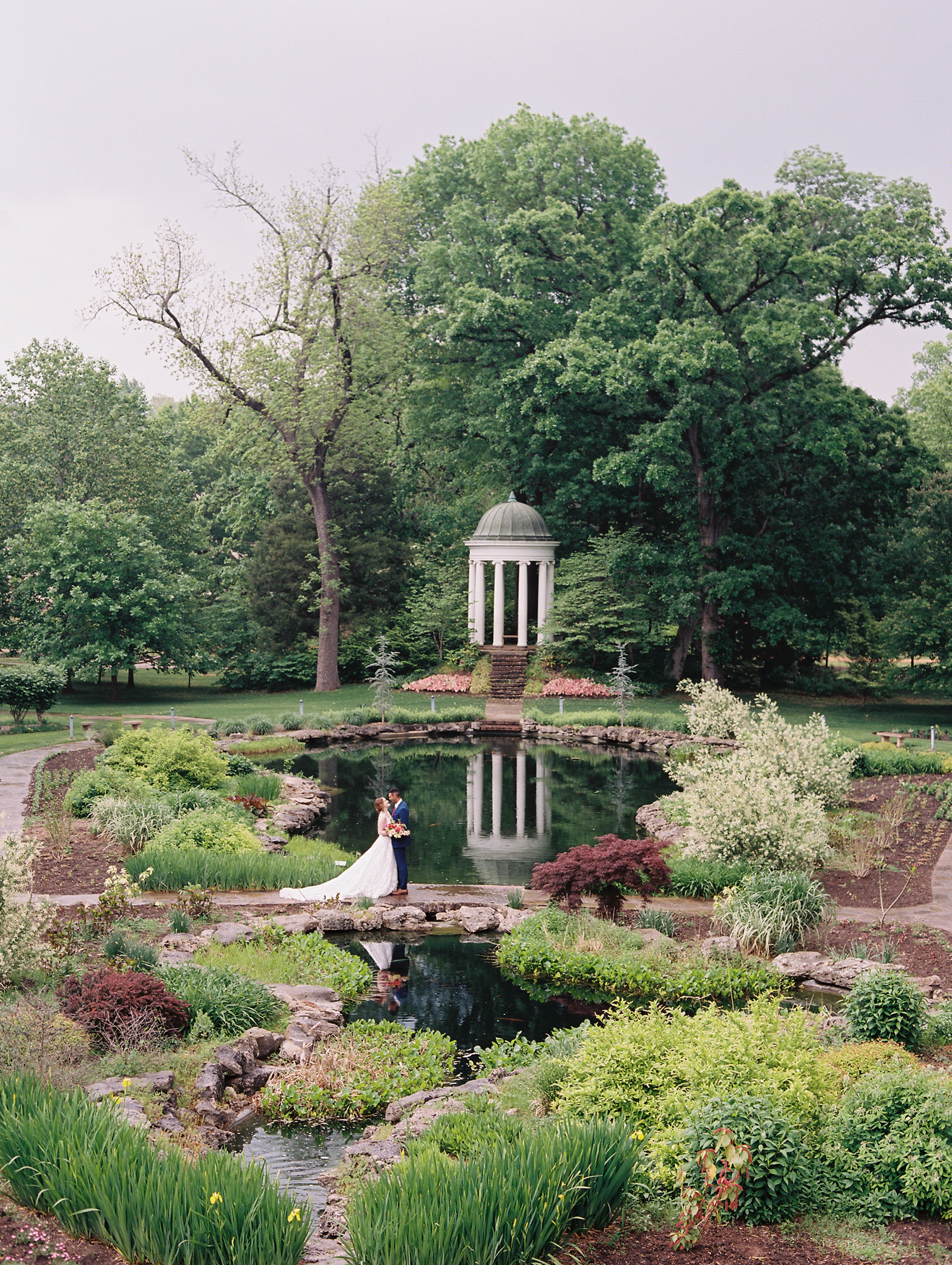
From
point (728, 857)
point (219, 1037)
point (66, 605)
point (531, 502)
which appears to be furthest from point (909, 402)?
point (219, 1037)

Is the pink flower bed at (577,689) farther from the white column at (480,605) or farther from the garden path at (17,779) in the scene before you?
the garden path at (17,779)

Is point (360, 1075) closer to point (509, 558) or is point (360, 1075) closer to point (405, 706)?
point (405, 706)

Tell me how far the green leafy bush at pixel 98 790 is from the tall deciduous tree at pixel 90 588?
661 inches

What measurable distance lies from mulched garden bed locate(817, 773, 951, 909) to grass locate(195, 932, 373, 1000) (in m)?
6.02

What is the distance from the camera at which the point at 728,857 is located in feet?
47.1

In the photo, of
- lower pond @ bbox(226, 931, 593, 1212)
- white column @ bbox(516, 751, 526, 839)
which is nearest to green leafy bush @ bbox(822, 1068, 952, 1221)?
lower pond @ bbox(226, 931, 593, 1212)

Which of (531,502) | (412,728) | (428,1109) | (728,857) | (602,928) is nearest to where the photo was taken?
(428,1109)

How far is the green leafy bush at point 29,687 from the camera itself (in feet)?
91.0

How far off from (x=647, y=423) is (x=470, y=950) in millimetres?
25388

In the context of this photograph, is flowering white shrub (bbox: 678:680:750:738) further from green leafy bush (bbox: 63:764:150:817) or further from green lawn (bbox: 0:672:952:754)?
green leafy bush (bbox: 63:764:150:817)

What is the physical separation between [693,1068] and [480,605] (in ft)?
109

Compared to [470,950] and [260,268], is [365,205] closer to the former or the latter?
[260,268]

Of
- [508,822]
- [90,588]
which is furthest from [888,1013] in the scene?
[90,588]

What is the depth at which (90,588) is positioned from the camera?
34531 millimetres
